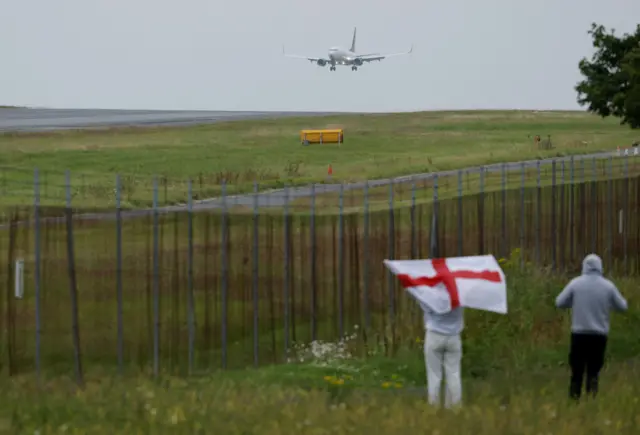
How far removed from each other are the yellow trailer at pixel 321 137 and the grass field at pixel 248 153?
3.61 feet

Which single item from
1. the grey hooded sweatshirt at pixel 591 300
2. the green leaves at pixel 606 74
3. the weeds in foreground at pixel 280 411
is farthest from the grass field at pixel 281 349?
the green leaves at pixel 606 74

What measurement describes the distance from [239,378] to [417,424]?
6573 millimetres

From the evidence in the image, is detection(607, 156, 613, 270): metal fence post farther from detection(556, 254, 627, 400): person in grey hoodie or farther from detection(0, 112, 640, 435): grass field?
detection(556, 254, 627, 400): person in grey hoodie

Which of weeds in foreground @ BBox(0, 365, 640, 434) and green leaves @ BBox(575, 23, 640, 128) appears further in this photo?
green leaves @ BBox(575, 23, 640, 128)

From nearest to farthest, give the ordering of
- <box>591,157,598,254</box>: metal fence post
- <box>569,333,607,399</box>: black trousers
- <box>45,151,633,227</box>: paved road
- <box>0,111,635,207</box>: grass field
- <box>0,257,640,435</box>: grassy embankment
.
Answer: <box>0,257,640,435</box>: grassy embankment
<box>569,333,607,399</box>: black trousers
<box>45,151,633,227</box>: paved road
<box>591,157,598,254</box>: metal fence post
<box>0,111,635,207</box>: grass field

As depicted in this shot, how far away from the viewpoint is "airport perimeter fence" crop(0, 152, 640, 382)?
20.0 metres

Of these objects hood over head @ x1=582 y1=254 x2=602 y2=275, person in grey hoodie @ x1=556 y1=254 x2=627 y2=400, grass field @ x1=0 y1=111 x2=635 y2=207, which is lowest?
person in grey hoodie @ x1=556 y1=254 x2=627 y2=400

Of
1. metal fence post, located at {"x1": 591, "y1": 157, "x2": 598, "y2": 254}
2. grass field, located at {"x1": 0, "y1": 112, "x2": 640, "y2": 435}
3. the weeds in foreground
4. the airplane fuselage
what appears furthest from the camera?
the airplane fuselage

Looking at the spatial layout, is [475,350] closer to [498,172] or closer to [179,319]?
[179,319]

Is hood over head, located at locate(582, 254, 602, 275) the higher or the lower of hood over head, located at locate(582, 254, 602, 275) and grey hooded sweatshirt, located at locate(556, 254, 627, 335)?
the higher

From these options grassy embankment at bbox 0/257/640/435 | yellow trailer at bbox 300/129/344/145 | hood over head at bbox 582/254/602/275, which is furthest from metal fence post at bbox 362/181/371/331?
yellow trailer at bbox 300/129/344/145

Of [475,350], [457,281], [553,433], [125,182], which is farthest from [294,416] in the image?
[125,182]

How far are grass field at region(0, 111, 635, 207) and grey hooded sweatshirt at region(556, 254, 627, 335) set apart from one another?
83.9 ft

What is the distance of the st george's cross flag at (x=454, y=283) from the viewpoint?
15195 mm
